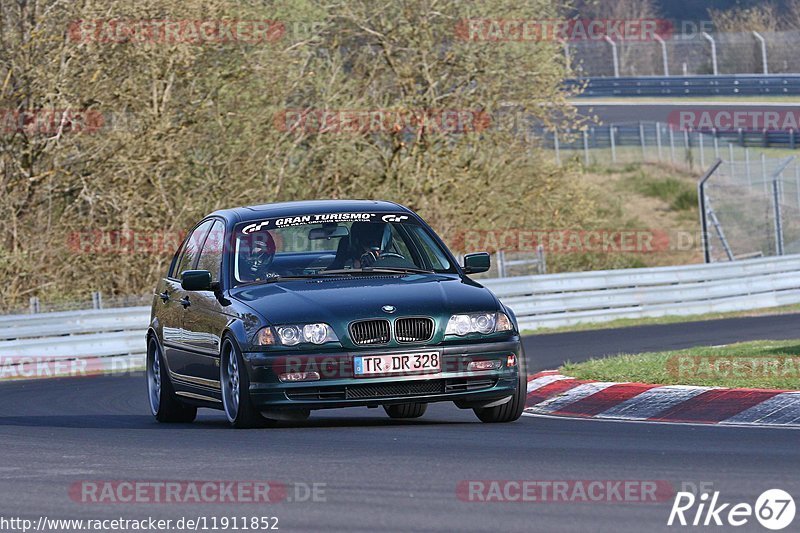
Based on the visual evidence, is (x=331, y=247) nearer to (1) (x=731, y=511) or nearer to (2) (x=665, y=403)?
(2) (x=665, y=403)

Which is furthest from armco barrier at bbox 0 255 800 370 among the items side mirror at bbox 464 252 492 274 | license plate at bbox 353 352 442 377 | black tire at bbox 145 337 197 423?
license plate at bbox 353 352 442 377

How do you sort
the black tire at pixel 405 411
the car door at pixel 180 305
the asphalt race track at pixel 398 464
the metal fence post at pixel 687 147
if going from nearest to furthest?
the asphalt race track at pixel 398 464, the car door at pixel 180 305, the black tire at pixel 405 411, the metal fence post at pixel 687 147

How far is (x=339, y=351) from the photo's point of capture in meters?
9.34

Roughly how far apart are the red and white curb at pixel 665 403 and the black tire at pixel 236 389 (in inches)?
93.1

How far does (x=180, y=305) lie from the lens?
444 inches

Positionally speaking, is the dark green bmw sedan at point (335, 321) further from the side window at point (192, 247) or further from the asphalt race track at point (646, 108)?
the asphalt race track at point (646, 108)

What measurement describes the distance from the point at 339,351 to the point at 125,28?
58.1ft

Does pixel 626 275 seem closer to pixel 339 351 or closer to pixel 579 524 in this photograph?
pixel 339 351

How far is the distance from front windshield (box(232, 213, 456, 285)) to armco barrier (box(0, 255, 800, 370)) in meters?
10.3

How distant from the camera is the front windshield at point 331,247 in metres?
10.5

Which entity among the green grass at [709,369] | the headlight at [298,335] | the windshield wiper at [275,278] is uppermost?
the windshield wiper at [275,278]

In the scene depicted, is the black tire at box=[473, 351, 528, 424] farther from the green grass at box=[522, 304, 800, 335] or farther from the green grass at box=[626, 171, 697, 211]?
the green grass at box=[626, 171, 697, 211]

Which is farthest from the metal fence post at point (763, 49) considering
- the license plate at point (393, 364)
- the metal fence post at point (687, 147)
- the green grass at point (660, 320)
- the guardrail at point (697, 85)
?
the license plate at point (393, 364)

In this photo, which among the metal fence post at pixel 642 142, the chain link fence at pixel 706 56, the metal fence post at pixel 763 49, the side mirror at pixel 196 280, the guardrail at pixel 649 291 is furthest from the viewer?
the chain link fence at pixel 706 56
